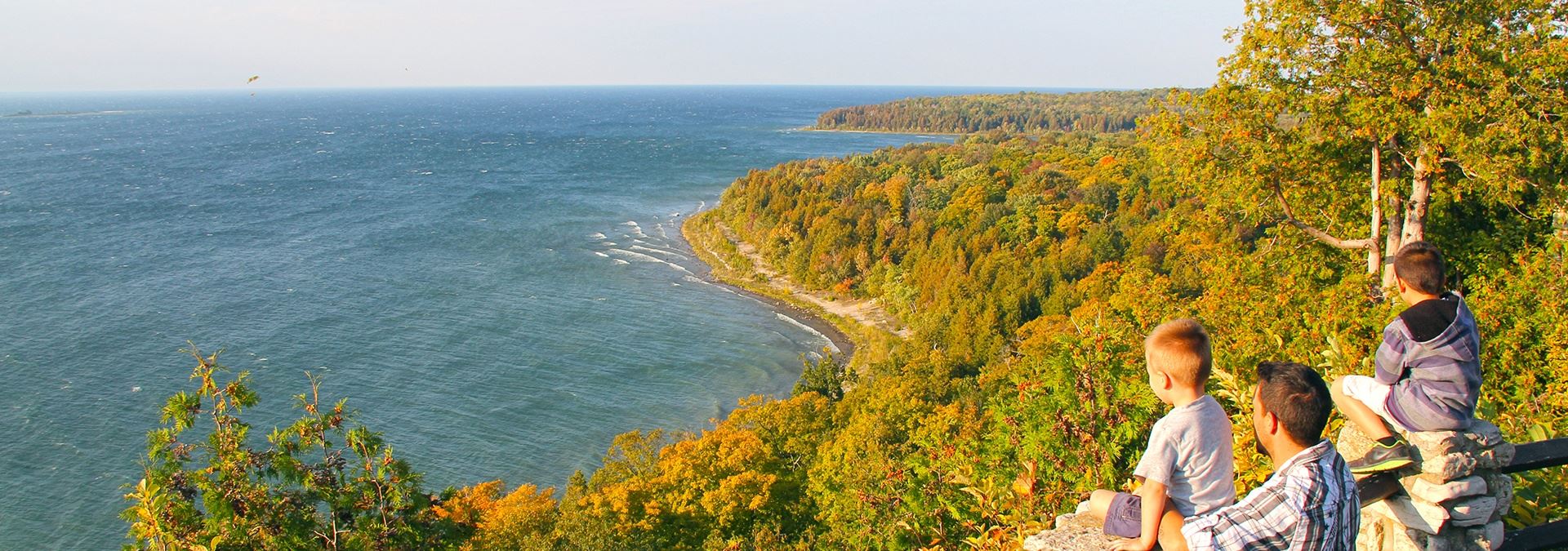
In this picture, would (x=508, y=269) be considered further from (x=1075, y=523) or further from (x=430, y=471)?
(x=1075, y=523)

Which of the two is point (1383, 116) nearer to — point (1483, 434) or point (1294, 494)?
point (1483, 434)

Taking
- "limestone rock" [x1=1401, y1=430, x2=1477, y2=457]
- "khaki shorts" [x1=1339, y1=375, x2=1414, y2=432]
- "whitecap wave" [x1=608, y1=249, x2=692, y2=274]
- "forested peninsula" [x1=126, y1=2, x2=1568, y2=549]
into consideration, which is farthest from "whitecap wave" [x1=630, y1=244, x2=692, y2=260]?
"limestone rock" [x1=1401, y1=430, x2=1477, y2=457]

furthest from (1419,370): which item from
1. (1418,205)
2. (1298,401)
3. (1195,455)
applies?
(1418,205)

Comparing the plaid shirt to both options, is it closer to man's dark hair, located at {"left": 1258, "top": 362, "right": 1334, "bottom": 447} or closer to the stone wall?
man's dark hair, located at {"left": 1258, "top": 362, "right": 1334, "bottom": 447}

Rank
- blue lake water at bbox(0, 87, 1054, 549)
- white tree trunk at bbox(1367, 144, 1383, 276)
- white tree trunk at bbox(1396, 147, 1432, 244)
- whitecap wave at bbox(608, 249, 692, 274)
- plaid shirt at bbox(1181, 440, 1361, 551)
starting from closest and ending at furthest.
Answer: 1. plaid shirt at bbox(1181, 440, 1361, 551)
2. white tree trunk at bbox(1396, 147, 1432, 244)
3. white tree trunk at bbox(1367, 144, 1383, 276)
4. blue lake water at bbox(0, 87, 1054, 549)
5. whitecap wave at bbox(608, 249, 692, 274)

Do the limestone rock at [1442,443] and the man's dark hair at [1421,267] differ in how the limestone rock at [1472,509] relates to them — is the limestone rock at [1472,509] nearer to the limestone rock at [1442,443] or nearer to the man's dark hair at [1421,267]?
the limestone rock at [1442,443]

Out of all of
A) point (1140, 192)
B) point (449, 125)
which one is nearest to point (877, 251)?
point (1140, 192)
